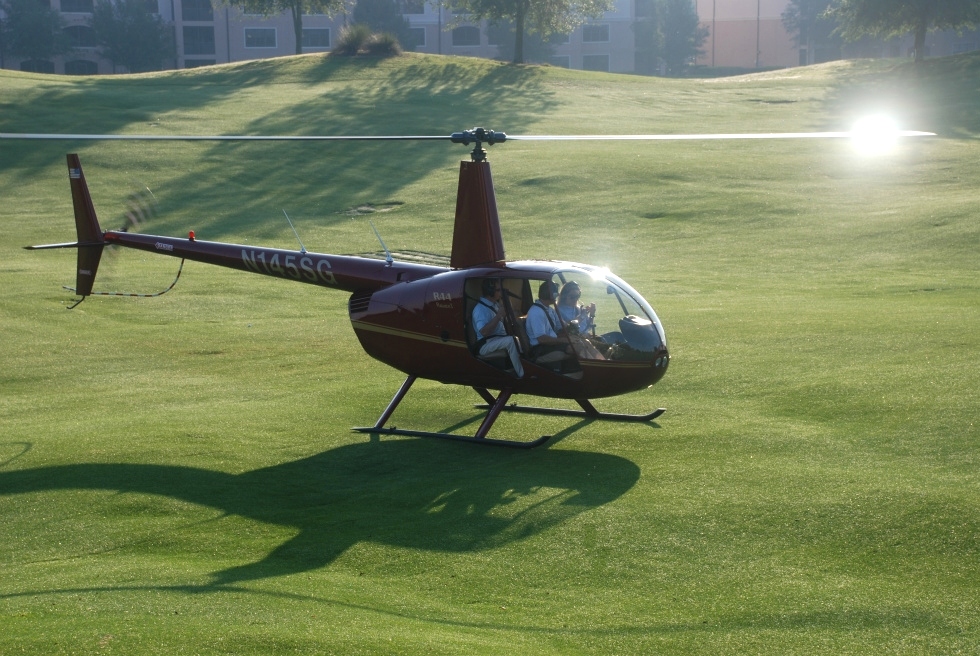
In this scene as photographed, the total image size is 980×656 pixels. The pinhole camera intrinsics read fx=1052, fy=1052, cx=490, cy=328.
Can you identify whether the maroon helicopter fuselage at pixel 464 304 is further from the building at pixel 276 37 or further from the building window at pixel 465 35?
the building window at pixel 465 35

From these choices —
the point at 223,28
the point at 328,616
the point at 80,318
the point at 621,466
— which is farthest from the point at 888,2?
the point at 223,28

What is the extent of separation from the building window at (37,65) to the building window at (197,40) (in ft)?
43.9

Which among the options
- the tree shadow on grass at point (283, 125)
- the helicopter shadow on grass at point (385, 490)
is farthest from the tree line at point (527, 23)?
the helicopter shadow on grass at point (385, 490)

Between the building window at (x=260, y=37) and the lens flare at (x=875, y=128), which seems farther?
the building window at (x=260, y=37)

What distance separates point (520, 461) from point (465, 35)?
10933 centimetres

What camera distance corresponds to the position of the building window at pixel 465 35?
115750 millimetres

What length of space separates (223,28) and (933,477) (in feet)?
359

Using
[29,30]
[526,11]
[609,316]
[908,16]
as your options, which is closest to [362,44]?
[526,11]

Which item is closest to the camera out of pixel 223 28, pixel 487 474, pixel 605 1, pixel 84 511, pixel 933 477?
pixel 933 477

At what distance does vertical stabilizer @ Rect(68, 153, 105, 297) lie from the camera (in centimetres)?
1589

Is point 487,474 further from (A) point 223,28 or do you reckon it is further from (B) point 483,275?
(A) point 223,28

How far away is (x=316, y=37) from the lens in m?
115

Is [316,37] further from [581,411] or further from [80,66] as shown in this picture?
[581,411]

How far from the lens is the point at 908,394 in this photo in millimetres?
13195
